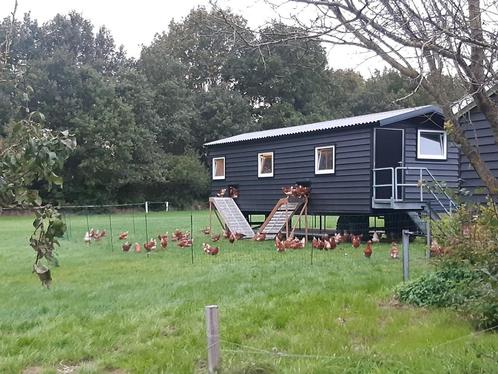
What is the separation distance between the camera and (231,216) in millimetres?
16859

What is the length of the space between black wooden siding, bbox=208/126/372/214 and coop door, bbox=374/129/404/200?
47 centimetres

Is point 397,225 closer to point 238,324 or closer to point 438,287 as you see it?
point 438,287

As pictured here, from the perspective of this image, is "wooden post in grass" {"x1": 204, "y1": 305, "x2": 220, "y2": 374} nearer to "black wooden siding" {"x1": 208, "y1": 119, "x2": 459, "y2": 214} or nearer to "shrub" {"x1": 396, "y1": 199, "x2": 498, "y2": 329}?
"shrub" {"x1": 396, "y1": 199, "x2": 498, "y2": 329}

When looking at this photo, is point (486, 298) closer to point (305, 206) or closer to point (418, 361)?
point (418, 361)

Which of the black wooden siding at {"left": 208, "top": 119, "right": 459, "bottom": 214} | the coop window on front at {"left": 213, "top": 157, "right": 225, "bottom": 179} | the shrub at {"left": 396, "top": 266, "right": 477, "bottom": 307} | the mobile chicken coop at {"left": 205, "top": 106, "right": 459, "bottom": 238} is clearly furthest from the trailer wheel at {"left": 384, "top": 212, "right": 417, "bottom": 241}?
the shrub at {"left": 396, "top": 266, "right": 477, "bottom": 307}

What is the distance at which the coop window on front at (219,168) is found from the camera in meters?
19.0

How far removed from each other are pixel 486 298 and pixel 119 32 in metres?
42.3

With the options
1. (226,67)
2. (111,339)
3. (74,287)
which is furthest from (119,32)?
(111,339)

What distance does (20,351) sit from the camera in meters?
4.48

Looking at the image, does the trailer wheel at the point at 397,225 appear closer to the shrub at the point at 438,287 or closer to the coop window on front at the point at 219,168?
the coop window on front at the point at 219,168

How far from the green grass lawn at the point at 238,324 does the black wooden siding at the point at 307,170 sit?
5.36 m

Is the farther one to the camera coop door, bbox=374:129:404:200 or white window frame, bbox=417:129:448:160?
white window frame, bbox=417:129:448:160

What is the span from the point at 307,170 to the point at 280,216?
1.44 meters

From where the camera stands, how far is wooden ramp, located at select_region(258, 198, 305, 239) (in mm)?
15312
